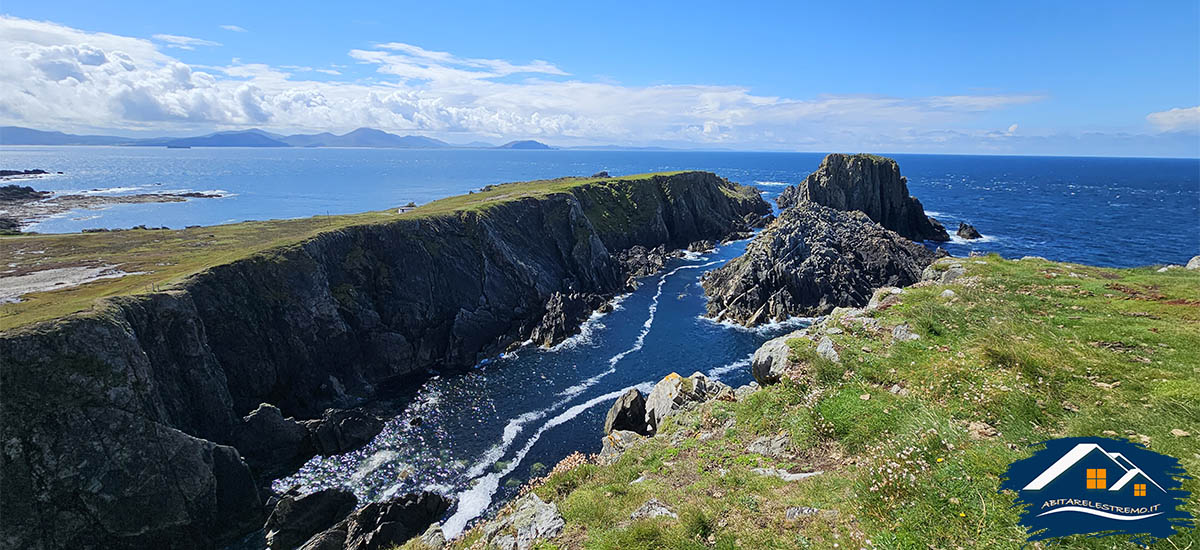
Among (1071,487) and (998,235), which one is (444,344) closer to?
(1071,487)

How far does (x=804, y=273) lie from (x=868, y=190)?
Result: 6096 centimetres

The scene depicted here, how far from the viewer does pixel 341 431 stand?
3198 cm

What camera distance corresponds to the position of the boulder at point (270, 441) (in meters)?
30.0

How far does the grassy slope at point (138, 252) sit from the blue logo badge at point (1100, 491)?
124 ft

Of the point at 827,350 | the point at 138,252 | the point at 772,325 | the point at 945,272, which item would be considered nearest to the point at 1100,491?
the point at 827,350

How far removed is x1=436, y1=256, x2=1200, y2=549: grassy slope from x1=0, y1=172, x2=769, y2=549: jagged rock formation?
22053 millimetres

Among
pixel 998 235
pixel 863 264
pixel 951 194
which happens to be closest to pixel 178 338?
pixel 863 264

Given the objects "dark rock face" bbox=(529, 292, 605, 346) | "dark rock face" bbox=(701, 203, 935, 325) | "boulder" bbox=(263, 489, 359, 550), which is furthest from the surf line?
"dark rock face" bbox=(701, 203, 935, 325)

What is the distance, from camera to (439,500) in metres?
26.1

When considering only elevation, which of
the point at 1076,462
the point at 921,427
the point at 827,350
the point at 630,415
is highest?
the point at 1076,462

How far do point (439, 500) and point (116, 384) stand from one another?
1686 centimetres

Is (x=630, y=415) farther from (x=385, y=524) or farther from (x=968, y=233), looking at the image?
(x=968, y=233)

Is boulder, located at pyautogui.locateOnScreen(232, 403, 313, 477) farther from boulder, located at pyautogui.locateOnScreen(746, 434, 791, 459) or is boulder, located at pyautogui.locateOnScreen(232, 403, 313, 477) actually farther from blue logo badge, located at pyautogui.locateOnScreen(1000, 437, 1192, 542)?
blue logo badge, located at pyautogui.locateOnScreen(1000, 437, 1192, 542)

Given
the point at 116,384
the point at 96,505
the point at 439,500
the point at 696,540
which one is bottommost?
the point at 439,500
